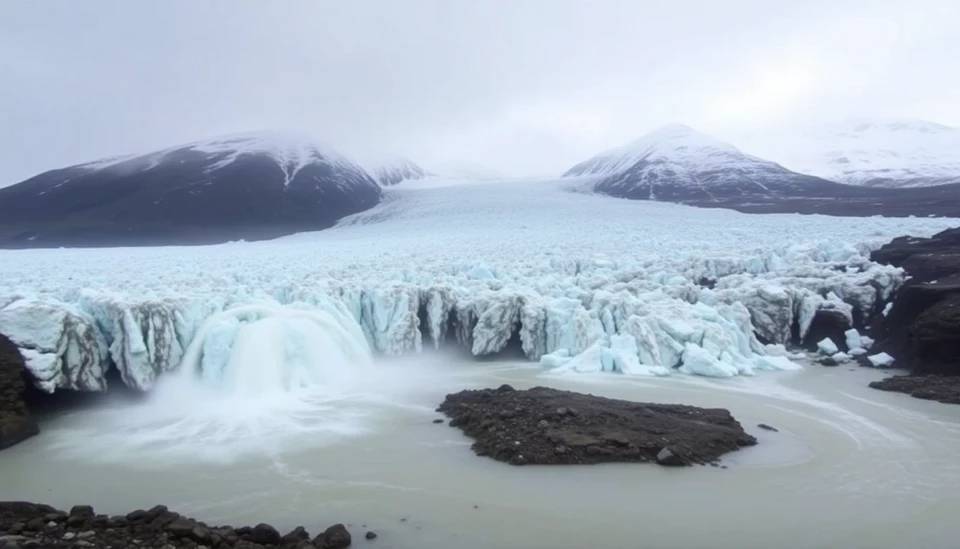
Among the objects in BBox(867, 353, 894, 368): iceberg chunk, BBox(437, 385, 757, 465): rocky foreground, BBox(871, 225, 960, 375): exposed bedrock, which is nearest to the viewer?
BBox(437, 385, 757, 465): rocky foreground

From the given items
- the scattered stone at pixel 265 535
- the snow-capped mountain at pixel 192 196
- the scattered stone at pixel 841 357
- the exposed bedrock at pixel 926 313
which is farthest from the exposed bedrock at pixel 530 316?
the snow-capped mountain at pixel 192 196

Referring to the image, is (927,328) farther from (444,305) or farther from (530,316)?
(444,305)

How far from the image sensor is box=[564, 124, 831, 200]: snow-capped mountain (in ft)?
141

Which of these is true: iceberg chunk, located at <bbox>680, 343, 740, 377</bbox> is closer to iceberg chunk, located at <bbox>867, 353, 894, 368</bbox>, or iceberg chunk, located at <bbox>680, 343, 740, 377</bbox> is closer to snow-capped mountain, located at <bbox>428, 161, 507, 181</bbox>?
iceberg chunk, located at <bbox>867, 353, 894, 368</bbox>

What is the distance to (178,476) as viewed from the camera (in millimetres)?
6445

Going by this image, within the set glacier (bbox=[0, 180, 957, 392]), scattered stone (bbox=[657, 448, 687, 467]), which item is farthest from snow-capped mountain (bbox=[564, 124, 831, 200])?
scattered stone (bbox=[657, 448, 687, 467])

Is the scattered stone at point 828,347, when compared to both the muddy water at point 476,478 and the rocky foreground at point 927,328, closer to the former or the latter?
the rocky foreground at point 927,328

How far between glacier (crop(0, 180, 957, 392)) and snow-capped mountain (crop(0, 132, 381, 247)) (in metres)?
15.3

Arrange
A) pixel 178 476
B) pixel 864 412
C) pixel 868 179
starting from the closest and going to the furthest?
1. pixel 178 476
2. pixel 864 412
3. pixel 868 179

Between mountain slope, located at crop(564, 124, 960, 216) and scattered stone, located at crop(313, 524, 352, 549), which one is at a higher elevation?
mountain slope, located at crop(564, 124, 960, 216)

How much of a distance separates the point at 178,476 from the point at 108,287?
7062 millimetres

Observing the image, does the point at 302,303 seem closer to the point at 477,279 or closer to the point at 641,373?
the point at 477,279

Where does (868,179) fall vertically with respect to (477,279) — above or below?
above

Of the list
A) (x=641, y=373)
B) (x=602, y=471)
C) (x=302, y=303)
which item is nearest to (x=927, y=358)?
(x=641, y=373)
